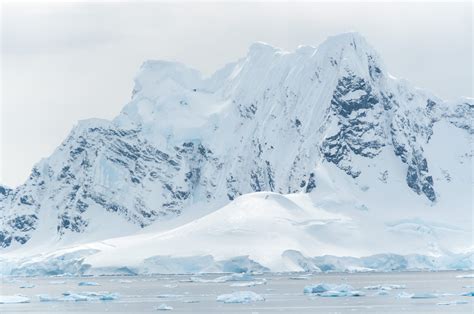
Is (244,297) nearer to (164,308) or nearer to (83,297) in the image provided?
(164,308)

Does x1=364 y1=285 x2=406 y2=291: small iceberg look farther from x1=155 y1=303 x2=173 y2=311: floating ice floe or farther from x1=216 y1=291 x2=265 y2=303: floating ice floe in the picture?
x1=155 y1=303 x2=173 y2=311: floating ice floe

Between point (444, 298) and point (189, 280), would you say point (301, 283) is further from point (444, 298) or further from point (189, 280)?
point (444, 298)

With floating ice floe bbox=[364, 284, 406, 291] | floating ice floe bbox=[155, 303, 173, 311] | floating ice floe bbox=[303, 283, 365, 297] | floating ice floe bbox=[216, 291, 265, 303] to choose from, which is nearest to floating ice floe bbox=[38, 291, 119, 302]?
floating ice floe bbox=[155, 303, 173, 311]

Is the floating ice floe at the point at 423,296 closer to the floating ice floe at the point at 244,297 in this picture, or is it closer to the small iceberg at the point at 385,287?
the small iceberg at the point at 385,287

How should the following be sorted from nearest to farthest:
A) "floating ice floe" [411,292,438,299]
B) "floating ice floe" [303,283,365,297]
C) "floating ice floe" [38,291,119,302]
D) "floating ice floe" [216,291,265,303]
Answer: "floating ice floe" [216,291,265,303] < "floating ice floe" [411,292,438,299] < "floating ice floe" [38,291,119,302] < "floating ice floe" [303,283,365,297]

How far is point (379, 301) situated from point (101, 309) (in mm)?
27208

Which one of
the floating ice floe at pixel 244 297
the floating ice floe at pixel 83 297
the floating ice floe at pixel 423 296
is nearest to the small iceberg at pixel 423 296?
the floating ice floe at pixel 423 296

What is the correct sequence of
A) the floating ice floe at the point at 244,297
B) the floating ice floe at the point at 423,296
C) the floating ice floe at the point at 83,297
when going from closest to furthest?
the floating ice floe at the point at 244,297 → the floating ice floe at the point at 423,296 → the floating ice floe at the point at 83,297

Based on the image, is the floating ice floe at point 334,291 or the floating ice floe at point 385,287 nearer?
the floating ice floe at point 334,291

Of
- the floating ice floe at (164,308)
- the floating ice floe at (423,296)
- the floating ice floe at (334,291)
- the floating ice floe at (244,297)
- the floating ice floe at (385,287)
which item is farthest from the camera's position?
the floating ice floe at (385,287)

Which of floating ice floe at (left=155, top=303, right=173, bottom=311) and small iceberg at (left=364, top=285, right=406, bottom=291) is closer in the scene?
floating ice floe at (left=155, top=303, right=173, bottom=311)

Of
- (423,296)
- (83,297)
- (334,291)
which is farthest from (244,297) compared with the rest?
(83,297)

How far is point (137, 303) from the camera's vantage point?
130 m

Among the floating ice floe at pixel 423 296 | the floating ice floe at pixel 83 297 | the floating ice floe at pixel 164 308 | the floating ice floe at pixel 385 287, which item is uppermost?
the floating ice floe at pixel 385 287
